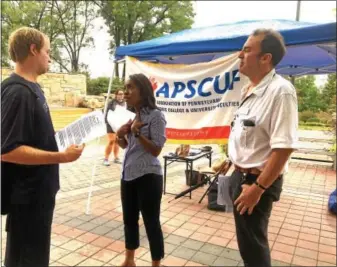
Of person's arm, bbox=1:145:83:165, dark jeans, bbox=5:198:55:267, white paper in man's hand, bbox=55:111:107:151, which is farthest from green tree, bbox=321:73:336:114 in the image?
dark jeans, bbox=5:198:55:267

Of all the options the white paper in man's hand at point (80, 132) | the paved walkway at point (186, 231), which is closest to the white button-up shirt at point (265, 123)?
the white paper in man's hand at point (80, 132)

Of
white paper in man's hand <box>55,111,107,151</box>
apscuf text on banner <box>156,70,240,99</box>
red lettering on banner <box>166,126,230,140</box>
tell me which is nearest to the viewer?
white paper in man's hand <box>55,111,107,151</box>

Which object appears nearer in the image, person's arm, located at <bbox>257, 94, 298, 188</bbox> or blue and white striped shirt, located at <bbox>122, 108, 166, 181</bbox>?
person's arm, located at <bbox>257, 94, 298, 188</bbox>

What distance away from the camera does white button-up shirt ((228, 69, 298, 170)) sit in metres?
1.58

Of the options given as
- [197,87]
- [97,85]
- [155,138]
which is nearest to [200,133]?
[197,87]

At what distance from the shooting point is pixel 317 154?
28.5 ft

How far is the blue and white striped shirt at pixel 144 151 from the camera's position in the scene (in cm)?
241

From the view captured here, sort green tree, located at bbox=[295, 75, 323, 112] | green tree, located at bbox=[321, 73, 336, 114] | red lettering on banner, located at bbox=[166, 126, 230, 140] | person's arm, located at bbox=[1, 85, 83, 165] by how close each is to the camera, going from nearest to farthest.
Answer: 1. person's arm, located at bbox=[1, 85, 83, 165]
2. red lettering on banner, located at bbox=[166, 126, 230, 140]
3. green tree, located at bbox=[321, 73, 336, 114]
4. green tree, located at bbox=[295, 75, 323, 112]

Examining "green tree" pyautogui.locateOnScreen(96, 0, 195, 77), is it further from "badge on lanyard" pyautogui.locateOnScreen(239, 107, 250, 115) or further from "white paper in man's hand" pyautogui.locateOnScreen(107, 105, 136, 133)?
"badge on lanyard" pyautogui.locateOnScreen(239, 107, 250, 115)

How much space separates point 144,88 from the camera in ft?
7.96

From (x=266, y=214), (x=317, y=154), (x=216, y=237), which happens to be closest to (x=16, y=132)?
(x=266, y=214)

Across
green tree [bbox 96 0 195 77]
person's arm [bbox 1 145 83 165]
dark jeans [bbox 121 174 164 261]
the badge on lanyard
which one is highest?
→ green tree [bbox 96 0 195 77]

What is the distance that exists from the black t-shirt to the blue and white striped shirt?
2.48 ft

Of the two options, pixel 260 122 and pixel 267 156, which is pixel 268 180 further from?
pixel 260 122
